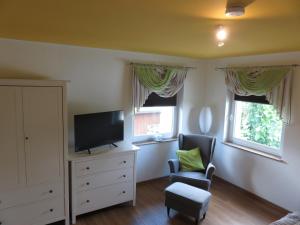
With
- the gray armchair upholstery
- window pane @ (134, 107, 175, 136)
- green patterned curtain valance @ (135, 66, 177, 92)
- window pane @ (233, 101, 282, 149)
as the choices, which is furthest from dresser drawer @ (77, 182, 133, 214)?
window pane @ (233, 101, 282, 149)

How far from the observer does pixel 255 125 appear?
3.76m

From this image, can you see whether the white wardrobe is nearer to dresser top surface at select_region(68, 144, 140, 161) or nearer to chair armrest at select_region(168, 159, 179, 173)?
dresser top surface at select_region(68, 144, 140, 161)

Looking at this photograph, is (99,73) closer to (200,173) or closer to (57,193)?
(57,193)

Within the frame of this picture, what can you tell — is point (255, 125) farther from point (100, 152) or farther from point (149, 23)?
point (149, 23)

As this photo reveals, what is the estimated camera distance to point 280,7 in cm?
154

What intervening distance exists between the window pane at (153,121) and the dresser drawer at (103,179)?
0.90 meters

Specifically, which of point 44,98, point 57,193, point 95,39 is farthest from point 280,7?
point 57,193

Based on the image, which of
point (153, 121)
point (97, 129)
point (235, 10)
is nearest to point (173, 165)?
point (153, 121)

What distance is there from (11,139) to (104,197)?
1328 mm

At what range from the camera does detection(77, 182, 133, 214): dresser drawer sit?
2.91 meters

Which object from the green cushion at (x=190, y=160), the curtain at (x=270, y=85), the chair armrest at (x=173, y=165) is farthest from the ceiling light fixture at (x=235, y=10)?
the green cushion at (x=190, y=160)

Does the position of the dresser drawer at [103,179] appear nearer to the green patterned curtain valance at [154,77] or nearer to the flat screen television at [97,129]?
the flat screen television at [97,129]

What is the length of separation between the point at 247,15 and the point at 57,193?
2.63 meters

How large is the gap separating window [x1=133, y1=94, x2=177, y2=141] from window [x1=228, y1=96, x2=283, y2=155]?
1.03m
